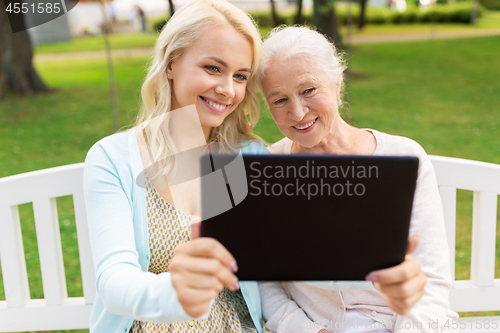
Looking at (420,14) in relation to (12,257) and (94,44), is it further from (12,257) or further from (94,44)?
(12,257)

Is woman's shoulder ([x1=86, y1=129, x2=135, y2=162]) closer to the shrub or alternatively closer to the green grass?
the green grass

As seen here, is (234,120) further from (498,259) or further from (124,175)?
(498,259)

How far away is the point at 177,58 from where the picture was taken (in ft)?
6.20

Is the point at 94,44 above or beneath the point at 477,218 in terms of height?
beneath

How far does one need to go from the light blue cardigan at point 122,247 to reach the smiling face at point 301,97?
63 cm

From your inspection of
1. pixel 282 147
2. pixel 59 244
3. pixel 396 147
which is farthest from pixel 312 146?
Result: pixel 59 244

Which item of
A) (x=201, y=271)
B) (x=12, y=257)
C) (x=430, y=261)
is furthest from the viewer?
(x=12, y=257)

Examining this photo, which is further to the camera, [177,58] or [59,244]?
[59,244]

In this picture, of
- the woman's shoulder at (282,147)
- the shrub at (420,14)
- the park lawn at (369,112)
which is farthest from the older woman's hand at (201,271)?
the shrub at (420,14)

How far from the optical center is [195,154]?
2.06 m

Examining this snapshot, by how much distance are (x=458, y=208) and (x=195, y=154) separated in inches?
164

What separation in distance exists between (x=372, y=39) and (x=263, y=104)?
19.3 metres

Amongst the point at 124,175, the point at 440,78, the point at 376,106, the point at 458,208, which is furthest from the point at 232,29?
the point at 440,78

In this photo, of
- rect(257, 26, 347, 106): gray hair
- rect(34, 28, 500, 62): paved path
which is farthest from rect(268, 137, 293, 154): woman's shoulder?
rect(34, 28, 500, 62): paved path
